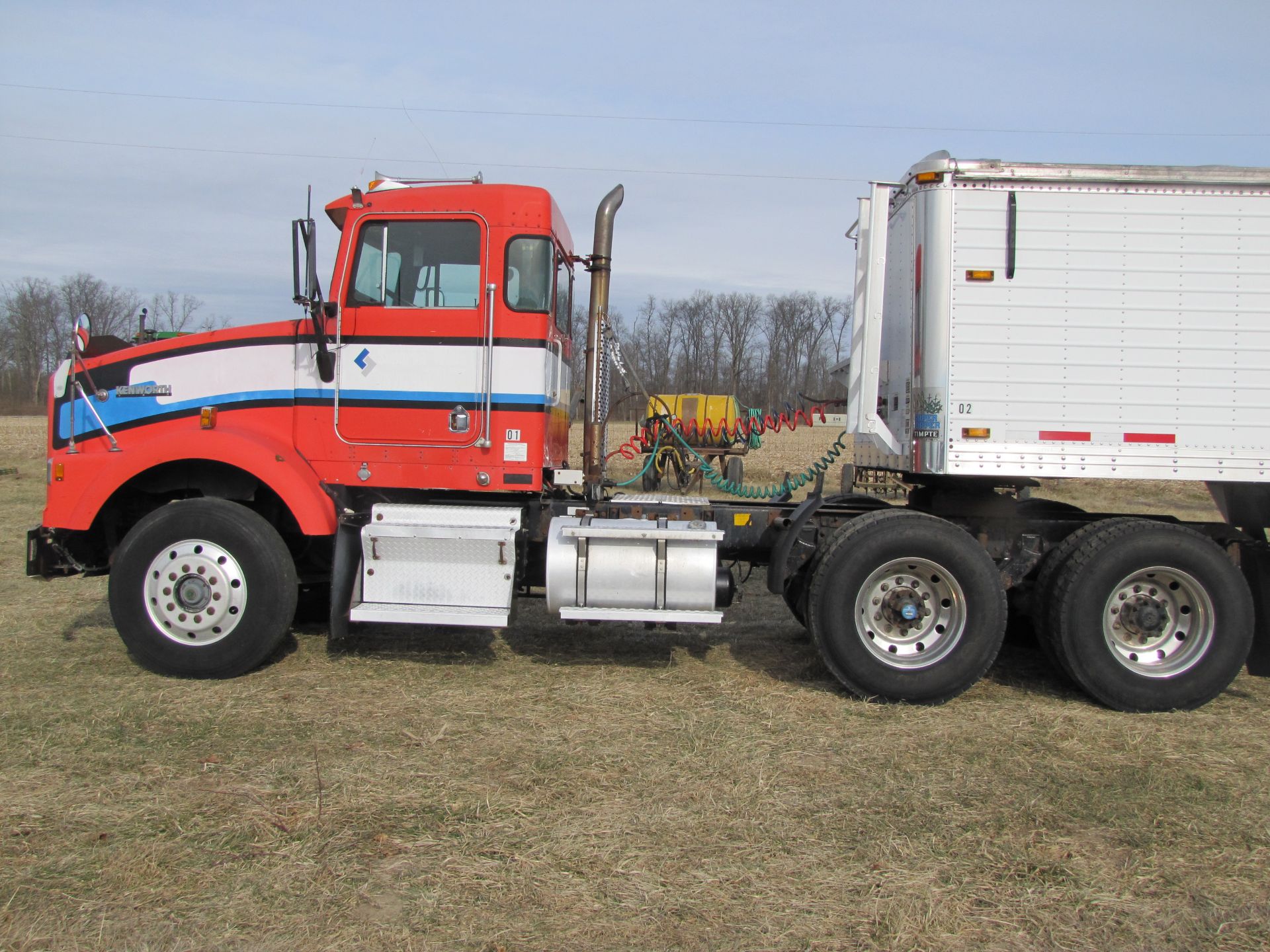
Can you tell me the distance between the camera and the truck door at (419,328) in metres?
5.79

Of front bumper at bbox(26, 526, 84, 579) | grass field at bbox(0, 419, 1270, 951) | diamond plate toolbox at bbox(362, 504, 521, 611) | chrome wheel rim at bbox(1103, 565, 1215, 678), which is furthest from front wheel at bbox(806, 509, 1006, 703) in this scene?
front bumper at bbox(26, 526, 84, 579)

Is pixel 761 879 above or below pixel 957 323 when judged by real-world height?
below

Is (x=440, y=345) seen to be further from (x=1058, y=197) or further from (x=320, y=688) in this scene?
(x=1058, y=197)

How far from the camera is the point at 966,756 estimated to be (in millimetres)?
4617

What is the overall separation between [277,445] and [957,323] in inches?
170

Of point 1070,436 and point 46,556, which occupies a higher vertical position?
point 1070,436

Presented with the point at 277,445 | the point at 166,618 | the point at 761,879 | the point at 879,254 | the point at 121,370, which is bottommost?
the point at 761,879

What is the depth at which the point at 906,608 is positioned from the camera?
17.8 ft

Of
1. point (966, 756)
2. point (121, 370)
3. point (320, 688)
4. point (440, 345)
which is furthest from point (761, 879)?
point (121, 370)

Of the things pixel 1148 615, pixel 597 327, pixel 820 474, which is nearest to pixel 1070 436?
pixel 1148 615

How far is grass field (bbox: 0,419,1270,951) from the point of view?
10.3 feet

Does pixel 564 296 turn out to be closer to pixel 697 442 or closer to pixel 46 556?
pixel 46 556

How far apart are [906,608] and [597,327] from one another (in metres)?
2.83

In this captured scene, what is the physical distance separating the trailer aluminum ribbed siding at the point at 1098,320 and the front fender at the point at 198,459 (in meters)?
3.89
